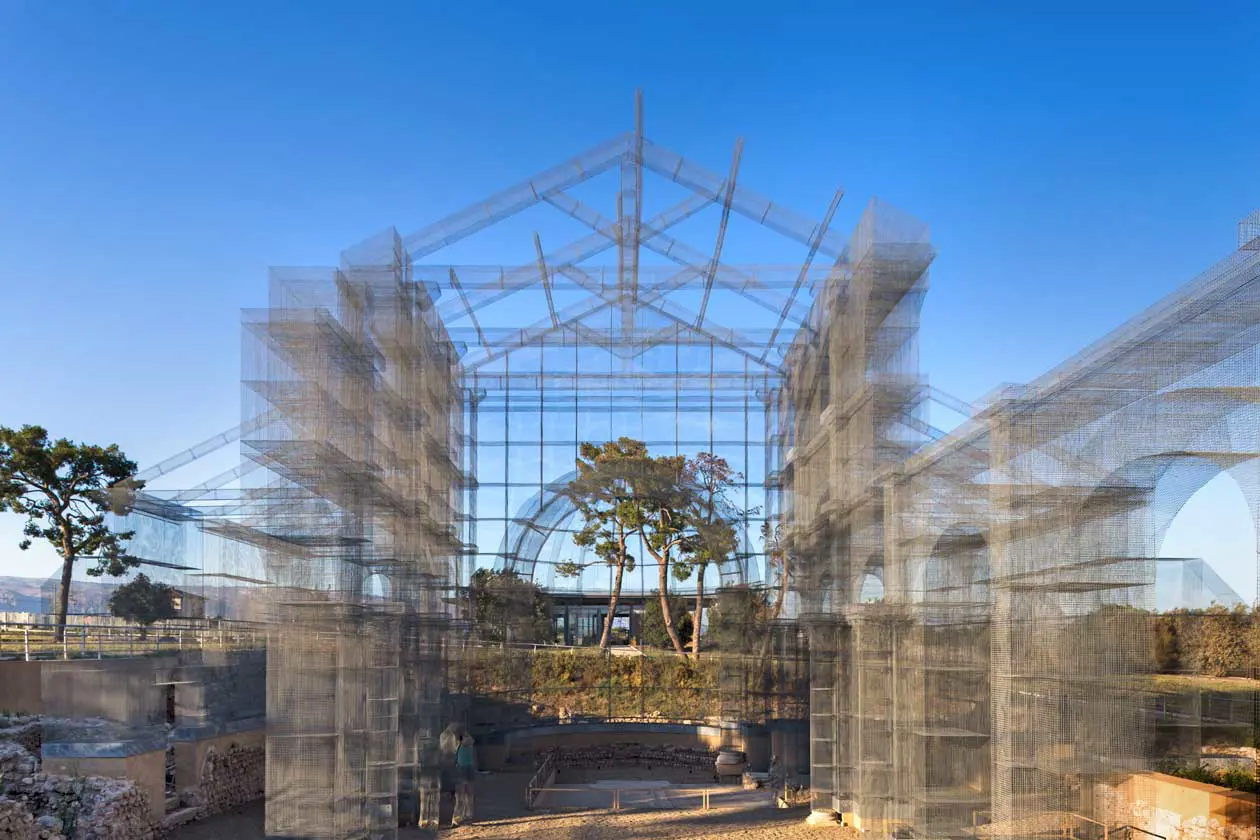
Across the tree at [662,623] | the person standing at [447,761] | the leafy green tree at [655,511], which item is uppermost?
the leafy green tree at [655,511]

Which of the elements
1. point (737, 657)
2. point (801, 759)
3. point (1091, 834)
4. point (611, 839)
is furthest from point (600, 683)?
point (1091, 834)

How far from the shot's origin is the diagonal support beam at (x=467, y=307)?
21.2 metres

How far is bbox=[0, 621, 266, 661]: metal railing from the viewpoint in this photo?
58.5 ft

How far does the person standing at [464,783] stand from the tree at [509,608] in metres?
5.12

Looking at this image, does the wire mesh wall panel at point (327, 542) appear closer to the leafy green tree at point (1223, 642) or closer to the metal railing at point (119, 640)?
the metal railing at point (119, 640)

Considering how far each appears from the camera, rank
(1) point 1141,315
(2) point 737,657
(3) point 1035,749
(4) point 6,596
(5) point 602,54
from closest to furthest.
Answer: (1) point 1141,315
(3) point 1035,749
(5) point 602,54
(2) point 737,657
(4) point 6,596

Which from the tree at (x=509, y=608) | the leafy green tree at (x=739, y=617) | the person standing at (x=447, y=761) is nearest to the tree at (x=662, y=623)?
the leafy green tree at (x=739, y=617)

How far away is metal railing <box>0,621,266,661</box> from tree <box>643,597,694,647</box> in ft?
31.5

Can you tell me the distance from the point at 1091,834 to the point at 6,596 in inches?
1204

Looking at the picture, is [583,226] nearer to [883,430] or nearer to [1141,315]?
[883,430]

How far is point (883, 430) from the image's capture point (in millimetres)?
15594

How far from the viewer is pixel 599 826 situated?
656 inches

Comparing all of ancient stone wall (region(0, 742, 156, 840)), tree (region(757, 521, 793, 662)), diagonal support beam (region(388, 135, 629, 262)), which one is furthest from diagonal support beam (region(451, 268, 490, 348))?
ancient stone wall (region(0, 742, 156, 840))

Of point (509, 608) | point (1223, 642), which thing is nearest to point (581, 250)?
point (509, 608)
